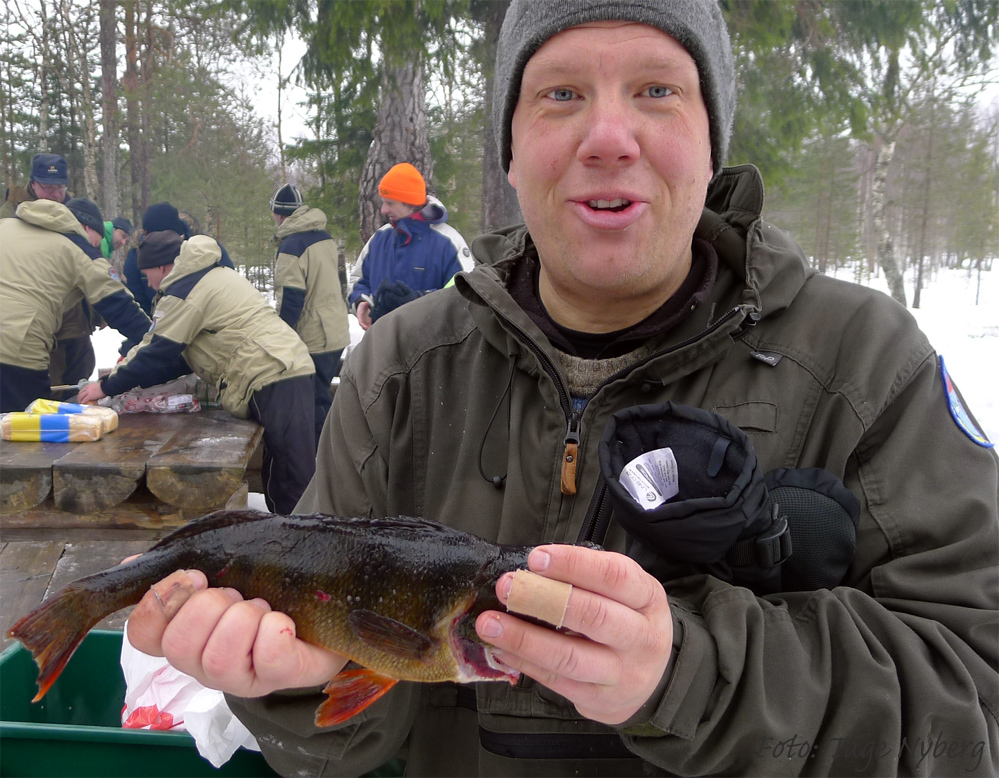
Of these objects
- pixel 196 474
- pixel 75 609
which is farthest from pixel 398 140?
pixel 75 609

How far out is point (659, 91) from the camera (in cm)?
179

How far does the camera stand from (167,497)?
16.5ft

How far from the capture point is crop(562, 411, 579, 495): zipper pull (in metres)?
1.76

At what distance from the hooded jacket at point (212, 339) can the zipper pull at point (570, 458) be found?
483 centimetres

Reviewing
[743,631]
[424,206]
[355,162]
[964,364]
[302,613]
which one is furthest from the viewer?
[964,364]

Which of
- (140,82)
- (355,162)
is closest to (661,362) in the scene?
(355,162)

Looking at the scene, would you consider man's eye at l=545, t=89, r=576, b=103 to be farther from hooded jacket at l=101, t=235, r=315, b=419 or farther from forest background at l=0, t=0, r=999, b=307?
forest background at l=0, t=0, r=999, b=307

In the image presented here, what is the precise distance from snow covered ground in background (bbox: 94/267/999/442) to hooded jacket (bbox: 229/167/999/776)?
220 inches

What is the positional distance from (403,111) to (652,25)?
10272mm

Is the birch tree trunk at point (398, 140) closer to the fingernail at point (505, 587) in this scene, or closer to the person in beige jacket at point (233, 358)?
the person in beige jacket at point (233, 358)

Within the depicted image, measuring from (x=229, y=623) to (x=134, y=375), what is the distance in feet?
17.4

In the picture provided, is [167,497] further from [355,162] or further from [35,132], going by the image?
[35,132]

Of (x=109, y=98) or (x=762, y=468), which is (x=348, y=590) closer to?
(x=762, y=468)

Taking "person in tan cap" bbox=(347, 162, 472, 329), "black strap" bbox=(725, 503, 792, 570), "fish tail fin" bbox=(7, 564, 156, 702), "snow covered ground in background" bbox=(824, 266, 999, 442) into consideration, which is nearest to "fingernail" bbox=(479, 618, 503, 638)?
"black strap" bbox=(725, 503, 792, 570)
